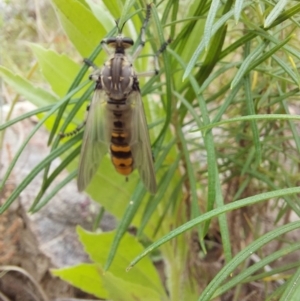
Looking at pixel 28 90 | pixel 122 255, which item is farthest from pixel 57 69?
pixel 122 255

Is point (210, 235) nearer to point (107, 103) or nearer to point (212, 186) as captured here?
point (107, 103)

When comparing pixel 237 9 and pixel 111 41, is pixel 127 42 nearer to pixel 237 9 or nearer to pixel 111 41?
pixel 111 41

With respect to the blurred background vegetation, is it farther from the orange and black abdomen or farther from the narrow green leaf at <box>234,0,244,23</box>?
the narrow green leaf at <box>234,0,244,23</box>

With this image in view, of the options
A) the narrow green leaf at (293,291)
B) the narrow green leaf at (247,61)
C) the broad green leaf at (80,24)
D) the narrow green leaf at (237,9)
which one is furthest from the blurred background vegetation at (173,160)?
the narrow green leaf at (293,291)

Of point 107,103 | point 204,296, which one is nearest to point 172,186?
point 107,103

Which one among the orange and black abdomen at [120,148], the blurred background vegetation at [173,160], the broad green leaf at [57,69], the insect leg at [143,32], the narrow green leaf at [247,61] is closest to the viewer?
the narrow green leaf at [247,61]

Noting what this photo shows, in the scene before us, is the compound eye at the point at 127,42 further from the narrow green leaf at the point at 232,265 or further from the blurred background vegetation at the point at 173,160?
the narrow green leaf at the point at 232,265
